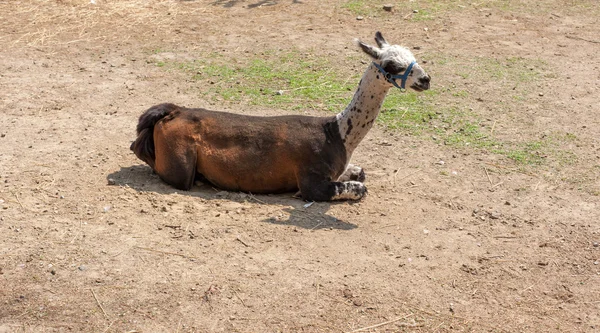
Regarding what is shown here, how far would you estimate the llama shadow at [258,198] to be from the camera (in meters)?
7.14

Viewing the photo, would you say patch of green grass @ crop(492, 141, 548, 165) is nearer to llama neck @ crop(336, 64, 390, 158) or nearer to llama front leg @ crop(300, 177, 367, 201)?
llama neck @ crop(336, 64, 390, 158)

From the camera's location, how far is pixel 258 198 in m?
7.69

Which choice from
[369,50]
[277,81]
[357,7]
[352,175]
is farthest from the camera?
[357,7]

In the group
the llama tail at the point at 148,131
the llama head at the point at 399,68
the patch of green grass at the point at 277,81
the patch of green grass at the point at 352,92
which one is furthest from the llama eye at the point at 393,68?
the patch of green grass at the point at 277,81

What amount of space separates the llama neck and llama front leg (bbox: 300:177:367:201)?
0.43 metres

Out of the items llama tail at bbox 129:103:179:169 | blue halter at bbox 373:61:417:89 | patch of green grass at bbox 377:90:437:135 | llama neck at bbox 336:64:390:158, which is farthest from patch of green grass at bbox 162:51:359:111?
blue halter at bbox 373:61:417:89

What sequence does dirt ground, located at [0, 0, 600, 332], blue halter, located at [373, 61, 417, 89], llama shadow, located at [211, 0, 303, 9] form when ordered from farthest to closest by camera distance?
llama shadow, located at [211, 0, 303, 9]
blue halter, located at [373, 61, 417, 89]
dirt ground, located at [0, 0, 600, 332]

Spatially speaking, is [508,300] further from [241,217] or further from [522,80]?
[522,80]

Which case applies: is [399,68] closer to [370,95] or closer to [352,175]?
[370,95]

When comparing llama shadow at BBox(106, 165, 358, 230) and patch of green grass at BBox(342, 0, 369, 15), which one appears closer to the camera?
llama shadow at BBox(106, 165, 358, 230)

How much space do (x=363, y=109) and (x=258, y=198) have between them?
4.68ft

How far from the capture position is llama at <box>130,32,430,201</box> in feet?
25.0

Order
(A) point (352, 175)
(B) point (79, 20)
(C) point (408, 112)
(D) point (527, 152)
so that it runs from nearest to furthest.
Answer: (A) point (352, 175) → (D) point (527, 152) → (C) point (408, 112) → (B) point (79, 20)

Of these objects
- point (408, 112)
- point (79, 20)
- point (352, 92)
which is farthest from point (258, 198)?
point (79, 20)
